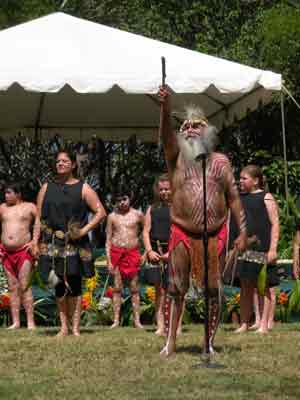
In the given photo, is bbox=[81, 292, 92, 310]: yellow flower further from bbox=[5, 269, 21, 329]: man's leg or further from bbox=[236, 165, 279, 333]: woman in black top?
bbox=[236, 165, 279, 333]: woman in black top

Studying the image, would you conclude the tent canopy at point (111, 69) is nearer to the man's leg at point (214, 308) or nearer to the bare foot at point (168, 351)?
the man's leg at point (214, 308)

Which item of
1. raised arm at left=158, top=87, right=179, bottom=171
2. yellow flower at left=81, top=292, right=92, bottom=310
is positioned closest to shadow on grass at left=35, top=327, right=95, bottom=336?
yellow flower at left=81, top=292, right=92, bottom=310

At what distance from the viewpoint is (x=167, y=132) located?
7832mm

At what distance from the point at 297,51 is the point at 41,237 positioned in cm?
1510

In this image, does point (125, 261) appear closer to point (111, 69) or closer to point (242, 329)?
point (242, 329)

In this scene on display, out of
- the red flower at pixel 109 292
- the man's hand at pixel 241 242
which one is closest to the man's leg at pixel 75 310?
the red flower at pixel 109 292

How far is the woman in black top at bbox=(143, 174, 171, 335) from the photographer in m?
10.1

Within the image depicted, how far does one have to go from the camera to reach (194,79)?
1064 centimetres

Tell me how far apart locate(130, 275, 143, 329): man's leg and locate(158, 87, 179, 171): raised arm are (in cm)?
309

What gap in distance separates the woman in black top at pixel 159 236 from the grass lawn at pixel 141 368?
26.2 inches

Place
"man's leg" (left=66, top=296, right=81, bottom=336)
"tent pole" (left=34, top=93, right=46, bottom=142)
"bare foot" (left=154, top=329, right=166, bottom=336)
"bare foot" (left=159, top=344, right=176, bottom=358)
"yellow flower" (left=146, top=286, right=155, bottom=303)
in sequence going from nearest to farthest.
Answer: "bare foot" (left=159, top=344, right=176, bottom=358)
"man's leg" (left=66, top=296, right=81, bottom=336)
"bare foot" (left=154, top=329, right=166, bottom=336)
"yellow flower" (left=146, top=286, right=155, bottom=303)
"tent pole" (left=34, top=93, right=46, bottom=142)

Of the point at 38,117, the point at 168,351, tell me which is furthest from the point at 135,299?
the point at 38,117

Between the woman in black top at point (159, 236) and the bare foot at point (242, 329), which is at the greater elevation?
the woman in black top at point (159, 236)

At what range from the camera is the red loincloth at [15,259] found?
10.6 m
